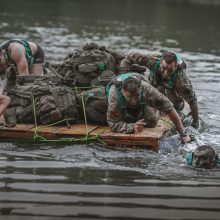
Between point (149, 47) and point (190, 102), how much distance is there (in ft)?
43.7

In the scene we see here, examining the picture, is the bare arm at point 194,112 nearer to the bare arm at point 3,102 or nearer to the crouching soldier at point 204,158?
the crouching soldier at point 204,158

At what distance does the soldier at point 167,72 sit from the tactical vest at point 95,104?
3.86ft

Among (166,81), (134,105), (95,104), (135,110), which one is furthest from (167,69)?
(95,104)

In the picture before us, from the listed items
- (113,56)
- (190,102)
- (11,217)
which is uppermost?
(113,56)

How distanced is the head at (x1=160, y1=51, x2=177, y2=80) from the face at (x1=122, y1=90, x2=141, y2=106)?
4.60ft

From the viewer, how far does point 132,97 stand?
8.44 m

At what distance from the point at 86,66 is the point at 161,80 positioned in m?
1.49

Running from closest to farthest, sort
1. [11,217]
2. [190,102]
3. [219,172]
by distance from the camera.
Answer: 1. [11,217]
2. [219,172]
3. [190,102]

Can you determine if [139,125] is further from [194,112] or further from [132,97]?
[194,112]

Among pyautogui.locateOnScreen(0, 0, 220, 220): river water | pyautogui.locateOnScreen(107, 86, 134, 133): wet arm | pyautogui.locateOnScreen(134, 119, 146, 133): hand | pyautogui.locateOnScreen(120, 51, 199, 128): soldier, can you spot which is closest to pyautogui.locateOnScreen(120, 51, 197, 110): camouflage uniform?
pyautogui.locateOnScreen(120, 51, 199, 128): soldier

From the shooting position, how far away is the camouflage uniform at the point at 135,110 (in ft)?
28.5

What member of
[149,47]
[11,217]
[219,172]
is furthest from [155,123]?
[149,47]

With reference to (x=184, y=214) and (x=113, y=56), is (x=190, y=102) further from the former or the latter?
(x=184, y=214)

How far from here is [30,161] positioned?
8.01 meters
